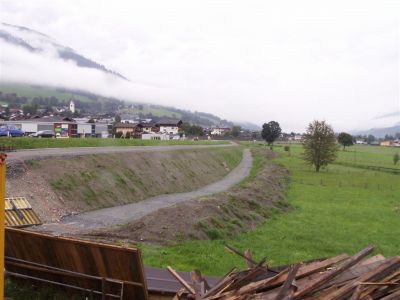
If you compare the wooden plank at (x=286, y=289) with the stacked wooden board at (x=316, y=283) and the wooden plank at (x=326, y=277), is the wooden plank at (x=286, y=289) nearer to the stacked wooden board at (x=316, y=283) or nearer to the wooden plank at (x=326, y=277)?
the stacked wooden board at (x=316, y=283)

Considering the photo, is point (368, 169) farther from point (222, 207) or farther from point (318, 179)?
point (222, 207)

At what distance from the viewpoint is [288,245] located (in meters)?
23.2

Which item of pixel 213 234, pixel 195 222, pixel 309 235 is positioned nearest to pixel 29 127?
pixel 195 222

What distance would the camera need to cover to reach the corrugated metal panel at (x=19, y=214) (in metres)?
20.8

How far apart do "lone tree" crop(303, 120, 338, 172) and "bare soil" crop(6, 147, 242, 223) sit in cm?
3020

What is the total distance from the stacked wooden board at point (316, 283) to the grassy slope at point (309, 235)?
309 inches

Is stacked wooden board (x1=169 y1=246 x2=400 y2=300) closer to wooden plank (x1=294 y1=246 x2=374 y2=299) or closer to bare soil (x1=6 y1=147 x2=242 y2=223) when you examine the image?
wooden plank (x1=294 y1=246 x2=374 y2=299)

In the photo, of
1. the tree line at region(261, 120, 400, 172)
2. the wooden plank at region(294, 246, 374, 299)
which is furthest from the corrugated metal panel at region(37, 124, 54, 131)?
the wooden plank at region(294, 246, 374, 299)

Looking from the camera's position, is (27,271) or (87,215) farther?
(87,215)

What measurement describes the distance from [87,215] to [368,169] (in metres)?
68.2

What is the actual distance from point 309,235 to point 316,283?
57.7 ft

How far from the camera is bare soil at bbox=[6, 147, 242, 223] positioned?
28203 mm

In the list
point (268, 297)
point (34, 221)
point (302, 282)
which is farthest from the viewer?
point (34, 221)

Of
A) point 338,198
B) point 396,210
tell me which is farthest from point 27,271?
point 338,198
